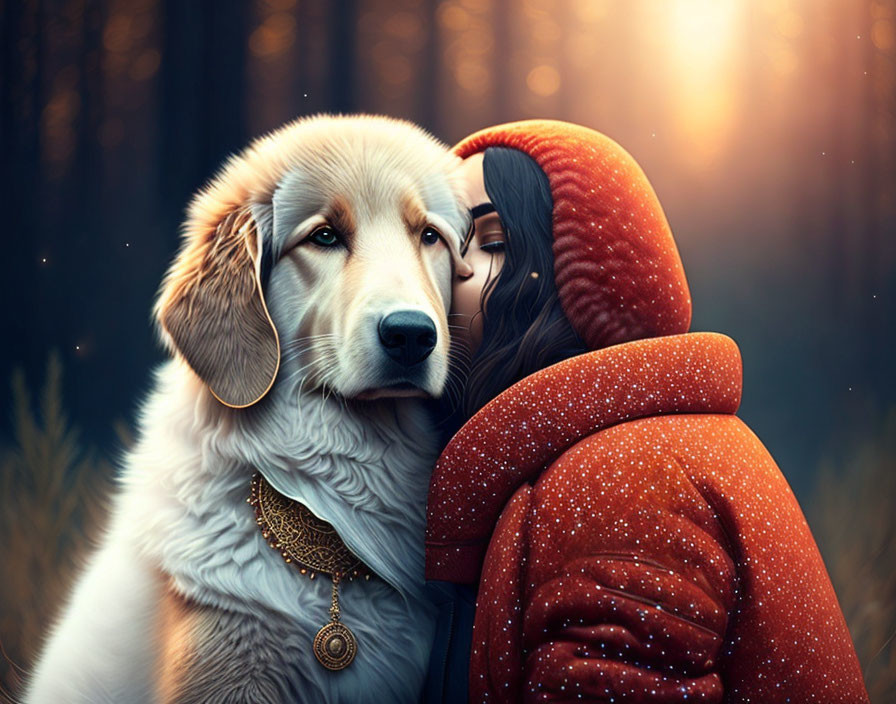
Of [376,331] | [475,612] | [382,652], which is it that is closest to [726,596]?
[475,612]

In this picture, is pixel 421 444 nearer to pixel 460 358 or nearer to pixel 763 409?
pixel 460 358

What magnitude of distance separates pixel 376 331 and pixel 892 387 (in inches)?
65.1

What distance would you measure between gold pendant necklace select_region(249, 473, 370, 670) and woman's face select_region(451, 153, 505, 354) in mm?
470

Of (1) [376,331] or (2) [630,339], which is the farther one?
(2) [630,339]

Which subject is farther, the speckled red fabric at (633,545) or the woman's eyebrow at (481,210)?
the woman's eyebrow at (481,210)

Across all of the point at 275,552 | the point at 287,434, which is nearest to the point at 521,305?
the point at 287,434

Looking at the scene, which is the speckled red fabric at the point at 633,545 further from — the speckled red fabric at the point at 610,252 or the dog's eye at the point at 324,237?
the dog's eye at the point at 324,237

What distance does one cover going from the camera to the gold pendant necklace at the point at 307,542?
1333 millimetres

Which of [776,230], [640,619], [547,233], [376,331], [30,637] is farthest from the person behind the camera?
[776,230]

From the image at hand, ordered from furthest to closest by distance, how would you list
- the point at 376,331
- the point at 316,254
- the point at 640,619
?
the point at 316,254
the point at 376,331
the point at 640,619

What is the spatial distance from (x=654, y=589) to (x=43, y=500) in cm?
158

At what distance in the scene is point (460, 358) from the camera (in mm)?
1526

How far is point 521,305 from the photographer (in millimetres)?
1481

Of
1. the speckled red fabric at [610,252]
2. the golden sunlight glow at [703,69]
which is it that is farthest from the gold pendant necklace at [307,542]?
the golden sunlight glow at [703,69]
